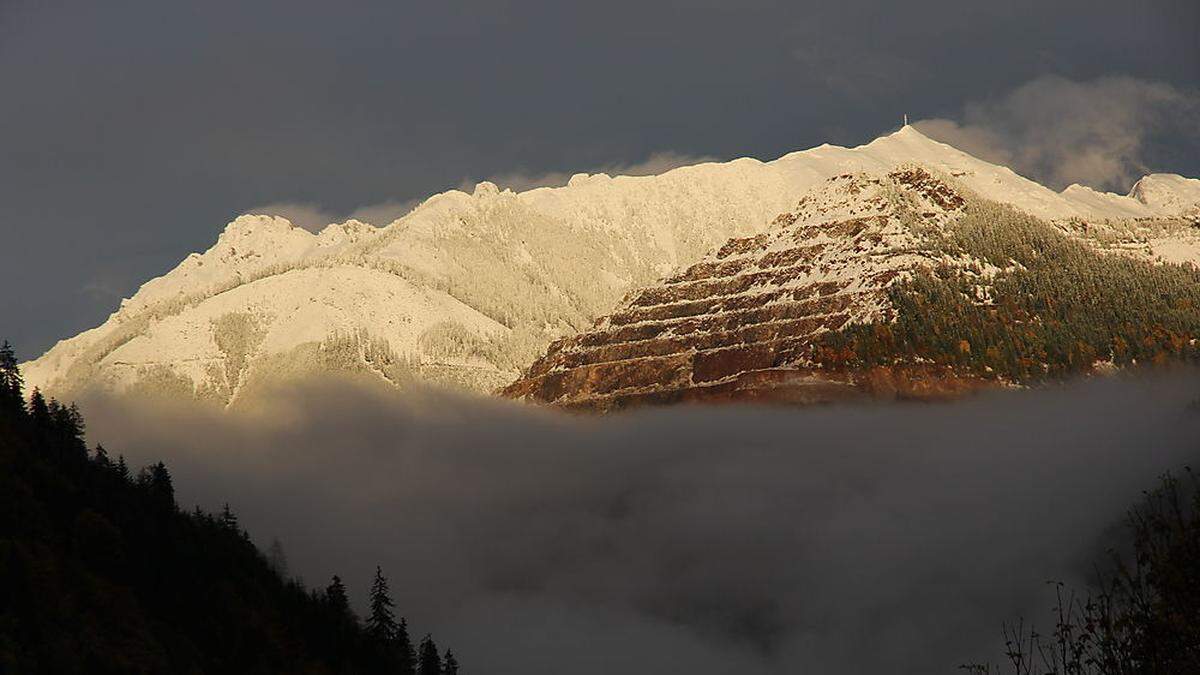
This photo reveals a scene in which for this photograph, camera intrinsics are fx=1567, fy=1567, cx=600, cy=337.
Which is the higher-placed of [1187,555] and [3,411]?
[3,411]

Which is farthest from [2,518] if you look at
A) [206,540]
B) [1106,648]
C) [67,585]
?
[1106,648]

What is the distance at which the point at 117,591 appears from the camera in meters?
160

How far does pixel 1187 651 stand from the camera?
4884 cm

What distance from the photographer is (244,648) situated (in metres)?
171

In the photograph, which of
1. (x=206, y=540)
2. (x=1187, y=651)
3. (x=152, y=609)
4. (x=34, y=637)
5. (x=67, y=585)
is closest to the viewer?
(x=1187, y=651)

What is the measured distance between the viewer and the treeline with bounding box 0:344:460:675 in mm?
141125

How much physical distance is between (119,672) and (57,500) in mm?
42471

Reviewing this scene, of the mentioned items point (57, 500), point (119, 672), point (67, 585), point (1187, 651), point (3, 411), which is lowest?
point (1187, 651)

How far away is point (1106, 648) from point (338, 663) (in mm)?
149845

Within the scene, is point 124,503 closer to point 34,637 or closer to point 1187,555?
point 34,637

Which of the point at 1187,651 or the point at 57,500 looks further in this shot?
the point at 57,500

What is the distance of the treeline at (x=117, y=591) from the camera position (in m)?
141

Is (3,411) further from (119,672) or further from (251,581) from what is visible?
(119,672)

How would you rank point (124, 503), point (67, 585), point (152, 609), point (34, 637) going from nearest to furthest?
point (34, 637)
point (67, 585)
point (152, 609)
point (124, 503)
